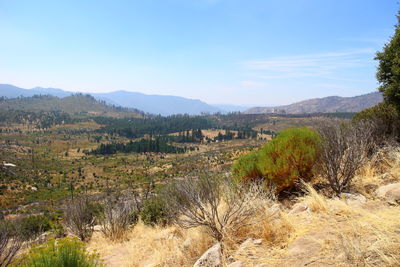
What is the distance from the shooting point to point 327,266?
9.22 ft

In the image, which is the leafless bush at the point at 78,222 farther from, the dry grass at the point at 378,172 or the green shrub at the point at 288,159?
the dry grass at the point at 378,172

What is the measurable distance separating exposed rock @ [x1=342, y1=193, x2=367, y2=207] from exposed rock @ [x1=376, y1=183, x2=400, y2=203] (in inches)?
13.7

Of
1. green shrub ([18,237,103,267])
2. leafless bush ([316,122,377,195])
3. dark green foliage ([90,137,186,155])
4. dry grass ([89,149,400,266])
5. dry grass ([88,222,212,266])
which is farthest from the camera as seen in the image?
dark green foliage ([90,137,186,155])

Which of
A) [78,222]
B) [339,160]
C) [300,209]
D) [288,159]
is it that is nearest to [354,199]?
[339,160]

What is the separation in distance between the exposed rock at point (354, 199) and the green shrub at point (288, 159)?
1.37 meters

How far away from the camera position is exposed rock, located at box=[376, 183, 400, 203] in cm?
460

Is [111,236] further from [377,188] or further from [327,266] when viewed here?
[377,188]

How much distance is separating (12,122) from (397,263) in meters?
219

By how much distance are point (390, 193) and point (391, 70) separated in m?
6.66

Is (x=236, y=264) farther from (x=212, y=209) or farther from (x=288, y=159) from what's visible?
(x=288, y=159)

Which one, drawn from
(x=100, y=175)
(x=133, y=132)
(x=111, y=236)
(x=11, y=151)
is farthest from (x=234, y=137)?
(x=111, y=236)

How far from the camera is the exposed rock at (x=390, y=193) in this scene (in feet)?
15.1

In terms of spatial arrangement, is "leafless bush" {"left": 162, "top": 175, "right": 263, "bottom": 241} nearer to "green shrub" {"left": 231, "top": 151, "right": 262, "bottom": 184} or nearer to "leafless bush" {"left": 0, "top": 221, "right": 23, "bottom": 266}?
"green shrub" {"left": 231, "top": 151, "right": 262, "bottom": 184}

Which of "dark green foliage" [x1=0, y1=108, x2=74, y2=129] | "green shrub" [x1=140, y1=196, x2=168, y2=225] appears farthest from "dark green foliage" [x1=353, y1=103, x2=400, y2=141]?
"dark green foliage" [x1=0, y1=108, x2=74, y2=129]
